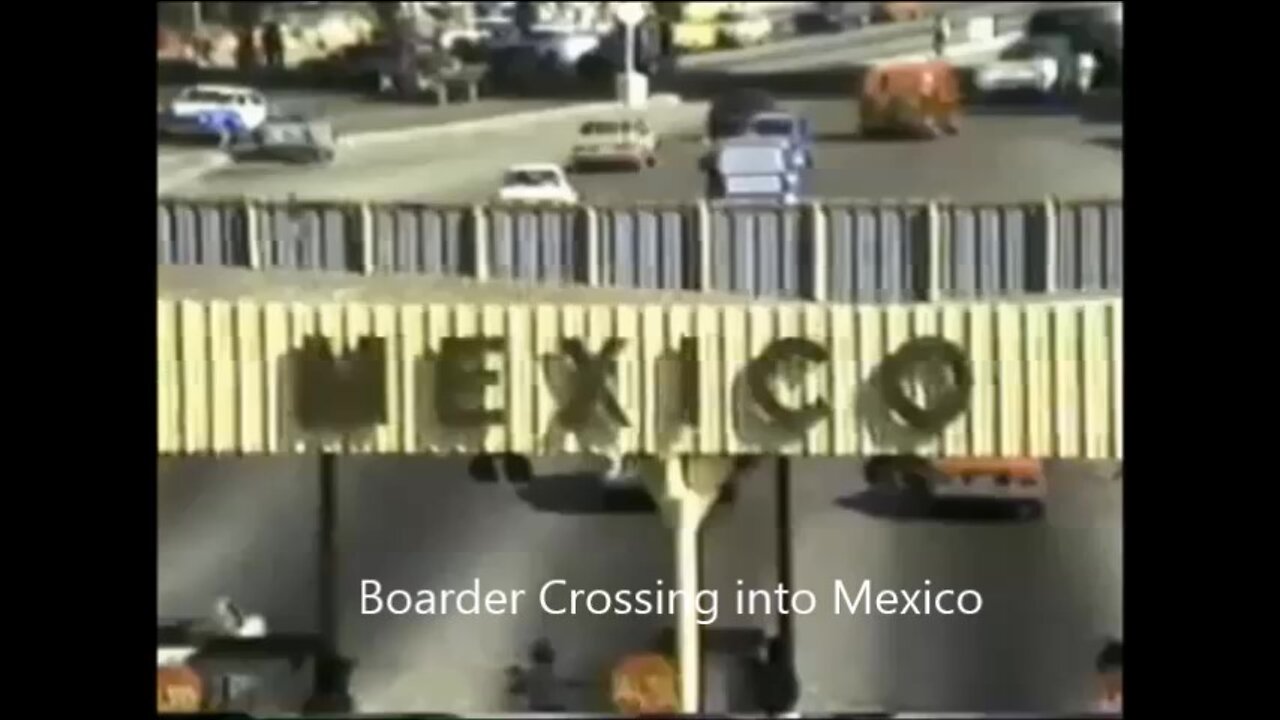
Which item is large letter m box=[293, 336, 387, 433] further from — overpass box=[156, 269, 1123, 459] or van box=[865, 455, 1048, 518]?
van box=[865, 455, 1048, 518]

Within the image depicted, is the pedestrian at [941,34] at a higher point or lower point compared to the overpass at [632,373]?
higher

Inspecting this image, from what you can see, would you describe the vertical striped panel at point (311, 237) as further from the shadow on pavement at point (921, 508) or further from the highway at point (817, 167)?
the shadow on pavement at point (921, 508)

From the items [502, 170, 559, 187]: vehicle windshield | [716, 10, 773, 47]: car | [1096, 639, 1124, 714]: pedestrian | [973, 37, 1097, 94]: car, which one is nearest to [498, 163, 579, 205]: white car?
[502, 170, 559, 187]: vehicle windshield

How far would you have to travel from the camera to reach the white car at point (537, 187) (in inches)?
40.6

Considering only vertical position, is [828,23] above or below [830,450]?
above

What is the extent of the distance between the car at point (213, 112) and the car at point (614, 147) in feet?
0.52

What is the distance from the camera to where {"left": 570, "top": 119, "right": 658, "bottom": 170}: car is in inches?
40.9

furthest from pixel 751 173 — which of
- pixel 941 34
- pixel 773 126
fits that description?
pixel 941 34

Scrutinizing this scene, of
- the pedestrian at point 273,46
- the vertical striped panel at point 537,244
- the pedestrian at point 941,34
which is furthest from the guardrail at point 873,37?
the pedestrian at point 273,46
